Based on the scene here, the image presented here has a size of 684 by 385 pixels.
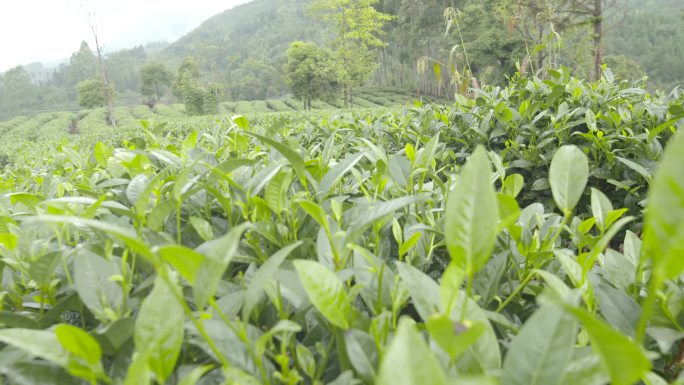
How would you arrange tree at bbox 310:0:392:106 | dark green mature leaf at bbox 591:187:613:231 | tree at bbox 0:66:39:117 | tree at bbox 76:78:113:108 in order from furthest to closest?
tree at bbox 0:66:39:117 < tree at bbox 76:78:113:108 < tree at bbox 310:0:392:106 < dark green mature leaf at bbox 591:187:613:231

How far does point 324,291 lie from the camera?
22.7 inches

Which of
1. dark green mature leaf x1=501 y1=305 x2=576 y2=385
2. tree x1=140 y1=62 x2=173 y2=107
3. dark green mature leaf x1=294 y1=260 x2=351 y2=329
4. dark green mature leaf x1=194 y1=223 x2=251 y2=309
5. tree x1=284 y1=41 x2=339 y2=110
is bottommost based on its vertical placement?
dark green mature leaf x1=501 y1=305 x2=576 y2=385

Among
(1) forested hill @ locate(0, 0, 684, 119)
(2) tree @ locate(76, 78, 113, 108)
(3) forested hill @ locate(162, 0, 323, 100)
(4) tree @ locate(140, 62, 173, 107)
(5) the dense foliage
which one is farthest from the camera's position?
(3) forested hill @ locate(162, 0, 323, 100)

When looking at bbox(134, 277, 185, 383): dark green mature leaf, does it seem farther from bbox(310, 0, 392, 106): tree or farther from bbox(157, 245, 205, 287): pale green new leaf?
bbox(310, 0, 392, 106): tree

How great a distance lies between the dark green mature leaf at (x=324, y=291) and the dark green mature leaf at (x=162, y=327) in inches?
6.4

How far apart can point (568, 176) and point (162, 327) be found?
2.40 feet

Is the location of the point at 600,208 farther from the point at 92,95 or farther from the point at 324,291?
the point at 92,95

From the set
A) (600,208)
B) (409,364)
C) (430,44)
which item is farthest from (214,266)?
(430,44)

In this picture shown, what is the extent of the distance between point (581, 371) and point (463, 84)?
13.0 feet

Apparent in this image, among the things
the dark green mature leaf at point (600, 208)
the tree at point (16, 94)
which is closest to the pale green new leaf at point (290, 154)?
the dark green mature leaf at point (600, 208)

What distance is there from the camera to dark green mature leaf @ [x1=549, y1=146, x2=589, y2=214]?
0.78 metres

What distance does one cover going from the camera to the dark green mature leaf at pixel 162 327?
525 mm

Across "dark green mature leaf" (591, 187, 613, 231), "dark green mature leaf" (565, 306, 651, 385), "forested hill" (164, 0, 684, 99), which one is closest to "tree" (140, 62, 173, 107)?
"forested hill" (164, 0, 684, 99)

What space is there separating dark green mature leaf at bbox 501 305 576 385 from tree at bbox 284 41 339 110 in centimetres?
4089
